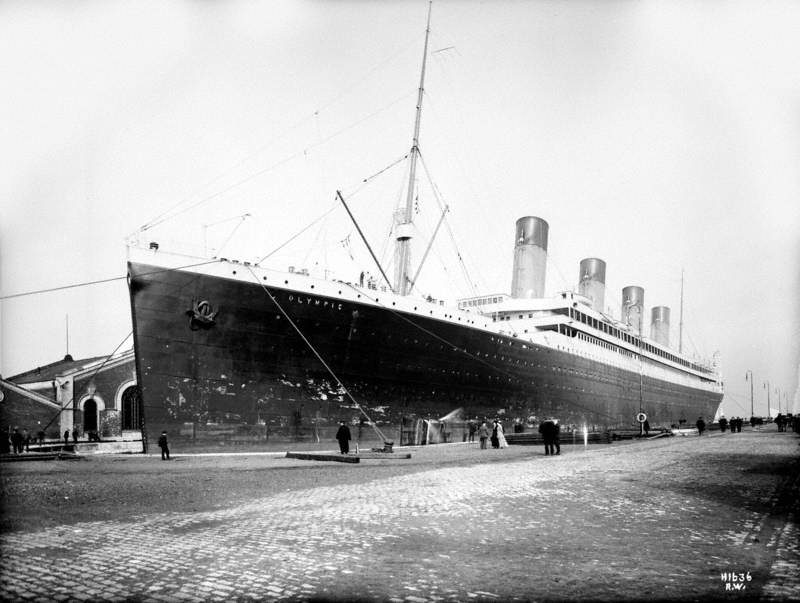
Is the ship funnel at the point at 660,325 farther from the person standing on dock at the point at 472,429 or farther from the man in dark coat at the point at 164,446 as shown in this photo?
the man in dark coat at the point at 164,446

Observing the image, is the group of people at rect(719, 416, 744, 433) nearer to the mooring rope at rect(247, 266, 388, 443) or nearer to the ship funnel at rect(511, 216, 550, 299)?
the ship funnel at rect(511, 216, 550, 299)

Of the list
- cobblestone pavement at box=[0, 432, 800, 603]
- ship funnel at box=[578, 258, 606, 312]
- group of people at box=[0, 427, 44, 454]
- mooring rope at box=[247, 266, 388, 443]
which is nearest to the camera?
cobblestone pavement at box=[0, 432, 800, 603]

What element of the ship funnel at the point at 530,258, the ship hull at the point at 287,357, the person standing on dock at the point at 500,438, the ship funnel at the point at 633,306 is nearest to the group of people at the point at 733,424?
the ship funnel at the point at 530,258

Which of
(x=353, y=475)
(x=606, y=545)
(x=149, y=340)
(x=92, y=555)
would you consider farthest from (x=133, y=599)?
(x=149, y=340)

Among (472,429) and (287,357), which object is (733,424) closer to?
(472,429)

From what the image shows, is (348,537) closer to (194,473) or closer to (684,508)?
(684,508)

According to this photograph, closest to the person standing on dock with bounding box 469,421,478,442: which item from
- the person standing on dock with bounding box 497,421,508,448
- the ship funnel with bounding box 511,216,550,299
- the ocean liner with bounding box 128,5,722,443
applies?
the ocean liner with bounding box 128,5,722,443

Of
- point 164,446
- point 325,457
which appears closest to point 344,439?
point 325,457
